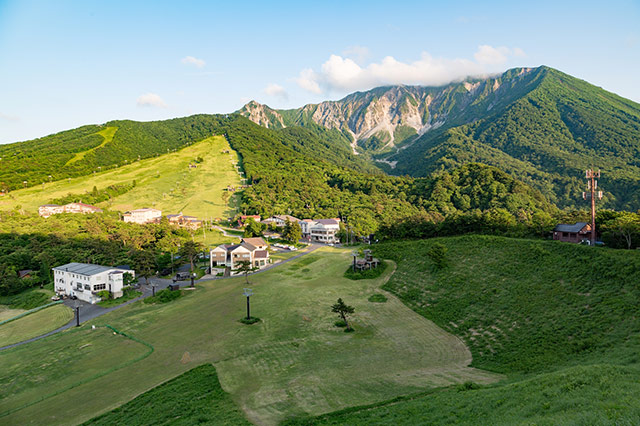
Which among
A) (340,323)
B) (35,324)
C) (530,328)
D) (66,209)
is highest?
(66,209)

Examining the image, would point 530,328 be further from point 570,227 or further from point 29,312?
point 29,312

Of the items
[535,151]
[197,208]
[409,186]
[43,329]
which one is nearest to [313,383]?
[43,329]

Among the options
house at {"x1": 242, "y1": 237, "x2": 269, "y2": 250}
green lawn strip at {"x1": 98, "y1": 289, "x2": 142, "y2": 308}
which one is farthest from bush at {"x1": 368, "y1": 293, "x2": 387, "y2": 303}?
green lawn strip at {"x1": 98, "y1": 289, "x2": 142, "y2": 308}

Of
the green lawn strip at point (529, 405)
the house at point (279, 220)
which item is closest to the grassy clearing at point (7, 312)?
the green lawn strip at point (529, 405)

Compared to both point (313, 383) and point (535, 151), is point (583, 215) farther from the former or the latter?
point (535, 151)

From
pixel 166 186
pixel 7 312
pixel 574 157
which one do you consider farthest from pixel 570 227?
pixel 574 157

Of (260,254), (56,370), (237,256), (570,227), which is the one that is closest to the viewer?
(56,370)
